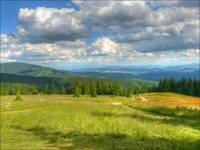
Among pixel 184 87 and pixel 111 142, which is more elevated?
pixel 111 142

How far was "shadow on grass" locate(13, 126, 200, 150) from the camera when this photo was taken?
19.3 meters

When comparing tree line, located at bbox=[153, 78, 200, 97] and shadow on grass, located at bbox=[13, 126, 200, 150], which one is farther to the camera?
tree line, located at bbox=[153, 78, 200, 97]

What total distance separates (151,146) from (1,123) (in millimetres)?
22507

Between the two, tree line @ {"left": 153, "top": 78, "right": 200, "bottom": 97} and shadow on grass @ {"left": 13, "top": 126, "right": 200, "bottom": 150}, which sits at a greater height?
shadow on grass @ {"left": 13, "top": 126, "right": 200, "bottom": 150}

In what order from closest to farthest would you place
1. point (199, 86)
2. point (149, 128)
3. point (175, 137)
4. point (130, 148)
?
point (130, 148)
point (175, 137)
point (149, 128)
point (199, 86)

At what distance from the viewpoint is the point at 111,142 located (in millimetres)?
21109

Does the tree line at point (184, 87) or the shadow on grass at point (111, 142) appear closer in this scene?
the shadow on grass at point (111, 142)

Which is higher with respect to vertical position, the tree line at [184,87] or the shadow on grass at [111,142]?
the shadow on grass at [111,142]

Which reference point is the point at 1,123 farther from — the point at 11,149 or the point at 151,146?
the point at 151,146

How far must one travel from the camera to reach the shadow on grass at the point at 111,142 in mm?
19317

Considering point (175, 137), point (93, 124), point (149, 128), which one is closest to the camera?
point (175, 137)

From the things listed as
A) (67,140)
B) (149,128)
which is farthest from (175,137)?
(67,140)

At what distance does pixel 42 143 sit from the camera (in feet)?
71.5

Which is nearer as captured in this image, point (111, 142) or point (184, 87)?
point (111, 142)
